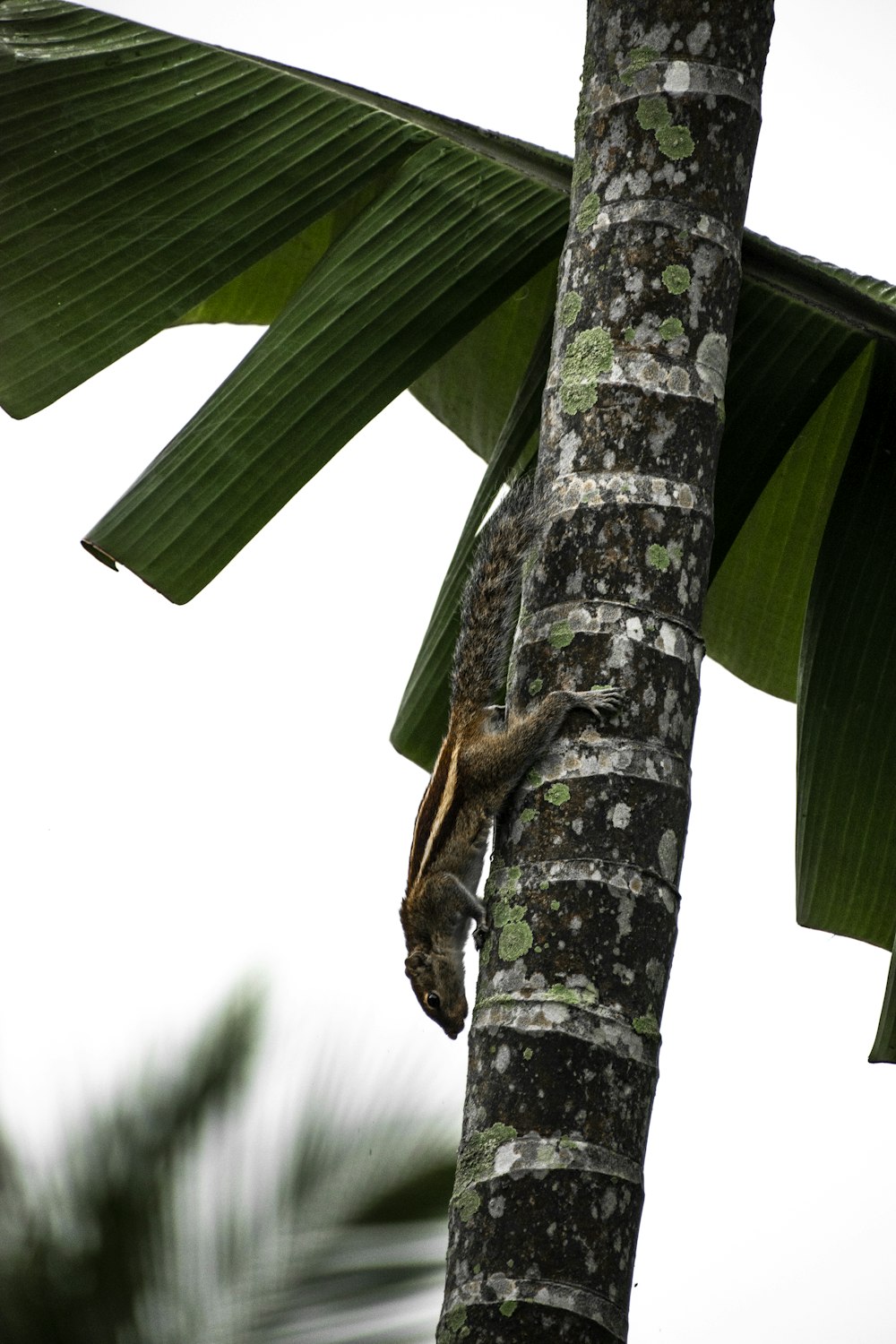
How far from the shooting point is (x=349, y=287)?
352cm

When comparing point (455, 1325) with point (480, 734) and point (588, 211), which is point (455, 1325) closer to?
point (480, 734)

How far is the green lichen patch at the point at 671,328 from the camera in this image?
2.83 m

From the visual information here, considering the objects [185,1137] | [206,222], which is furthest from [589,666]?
[206,222]

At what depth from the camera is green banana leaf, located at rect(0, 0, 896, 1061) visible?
3449 millimetres

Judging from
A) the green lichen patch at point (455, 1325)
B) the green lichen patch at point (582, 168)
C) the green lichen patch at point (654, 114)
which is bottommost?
the green lichen patch at point (455, 1325)

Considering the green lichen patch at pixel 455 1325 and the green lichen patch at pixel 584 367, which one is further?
the green lichen patch at pixel 584 367

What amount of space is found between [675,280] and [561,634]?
2.51 feet

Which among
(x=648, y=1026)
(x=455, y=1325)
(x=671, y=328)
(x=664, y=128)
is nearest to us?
(x=455, y=1325)

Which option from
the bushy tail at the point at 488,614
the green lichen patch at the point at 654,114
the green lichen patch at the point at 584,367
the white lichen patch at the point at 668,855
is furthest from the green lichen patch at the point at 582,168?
the white lichen patch at the point at 668,855

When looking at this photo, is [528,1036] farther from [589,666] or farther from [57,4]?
[57,4]

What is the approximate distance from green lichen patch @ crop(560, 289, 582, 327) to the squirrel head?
305 centimetres

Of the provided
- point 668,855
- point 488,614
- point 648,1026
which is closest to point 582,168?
point 488,614

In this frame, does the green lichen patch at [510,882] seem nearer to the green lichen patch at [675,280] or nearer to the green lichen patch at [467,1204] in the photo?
the green lichen patch at [467,1204]

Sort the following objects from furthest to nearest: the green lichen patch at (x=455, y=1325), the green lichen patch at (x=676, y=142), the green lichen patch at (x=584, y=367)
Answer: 1. the green lichen patch at (x=676, y=142)
2. the green lichen patch at (x=584, y=367)
3. the green lichen patch at (x=455, y=1325)
